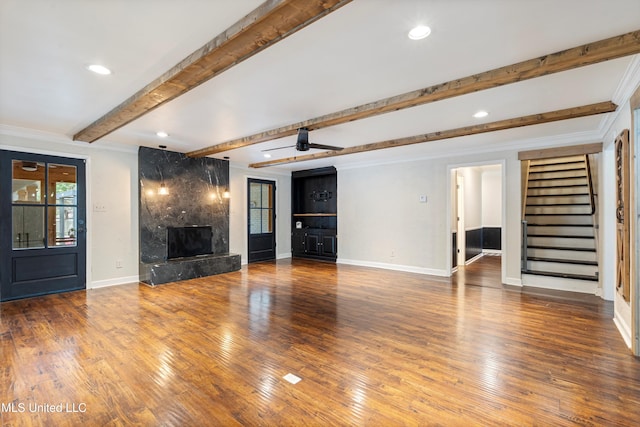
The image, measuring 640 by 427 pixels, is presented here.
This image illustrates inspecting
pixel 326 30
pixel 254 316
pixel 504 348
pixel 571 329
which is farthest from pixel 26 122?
pixel 571 329

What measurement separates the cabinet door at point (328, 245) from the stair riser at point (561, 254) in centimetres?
422

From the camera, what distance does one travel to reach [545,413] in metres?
1.94

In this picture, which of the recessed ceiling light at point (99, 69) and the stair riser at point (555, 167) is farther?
the stair riser at point (555, 167)

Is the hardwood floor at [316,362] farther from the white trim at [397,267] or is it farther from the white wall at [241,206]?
the white wall at [241,206]

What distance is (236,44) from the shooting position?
207 cm

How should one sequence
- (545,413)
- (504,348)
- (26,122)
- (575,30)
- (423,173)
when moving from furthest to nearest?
1. (423,173)
2. (26,122)
3. (504,348)
4. (575,30)
5. (545,413)

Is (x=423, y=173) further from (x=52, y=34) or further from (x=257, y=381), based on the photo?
(x=52, y=34)

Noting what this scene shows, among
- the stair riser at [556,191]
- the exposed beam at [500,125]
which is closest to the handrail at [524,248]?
the stair riser at [556,191]

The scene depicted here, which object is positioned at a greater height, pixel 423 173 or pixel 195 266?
pixel 423 173

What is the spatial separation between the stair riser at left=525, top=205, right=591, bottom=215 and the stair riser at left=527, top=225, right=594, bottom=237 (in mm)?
341

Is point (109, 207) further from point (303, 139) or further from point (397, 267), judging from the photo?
point (397, 267)

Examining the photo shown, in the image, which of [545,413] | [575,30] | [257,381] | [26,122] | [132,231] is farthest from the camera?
[132,231]

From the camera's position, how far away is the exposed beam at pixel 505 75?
2.16 m

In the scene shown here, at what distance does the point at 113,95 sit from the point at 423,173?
5.41 m
